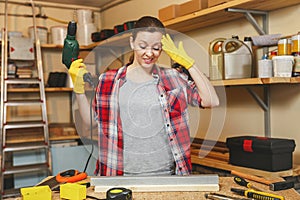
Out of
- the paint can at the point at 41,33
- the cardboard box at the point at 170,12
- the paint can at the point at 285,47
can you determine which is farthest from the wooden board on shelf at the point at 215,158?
the paint can at the point at 41,33

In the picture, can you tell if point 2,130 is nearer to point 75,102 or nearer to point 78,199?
point 75,102

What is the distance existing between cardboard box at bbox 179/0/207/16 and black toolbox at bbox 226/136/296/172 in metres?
0.75

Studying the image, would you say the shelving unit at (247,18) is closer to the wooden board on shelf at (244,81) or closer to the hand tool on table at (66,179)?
the wooden board on shelf at (244,81)

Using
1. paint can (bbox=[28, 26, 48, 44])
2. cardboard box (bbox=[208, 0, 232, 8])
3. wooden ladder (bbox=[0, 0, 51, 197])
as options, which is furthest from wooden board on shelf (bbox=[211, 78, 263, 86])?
paint can (bbox=[28, 26, 48, 44])

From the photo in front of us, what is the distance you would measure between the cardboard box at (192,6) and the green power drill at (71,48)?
99 cm

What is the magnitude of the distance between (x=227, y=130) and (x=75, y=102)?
125 centimetres

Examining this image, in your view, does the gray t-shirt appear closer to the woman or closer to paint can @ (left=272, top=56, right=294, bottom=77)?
the woman

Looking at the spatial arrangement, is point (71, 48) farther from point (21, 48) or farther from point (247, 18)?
point (21, 48)

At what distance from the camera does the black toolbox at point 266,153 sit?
1619 millimetres

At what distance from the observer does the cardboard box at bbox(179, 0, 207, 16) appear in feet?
6.56

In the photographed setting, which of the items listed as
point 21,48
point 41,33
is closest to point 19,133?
point 21,48

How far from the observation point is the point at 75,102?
1289 mm

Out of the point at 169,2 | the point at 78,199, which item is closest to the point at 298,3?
the point at 169,2

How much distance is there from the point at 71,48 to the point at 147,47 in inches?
9.8
